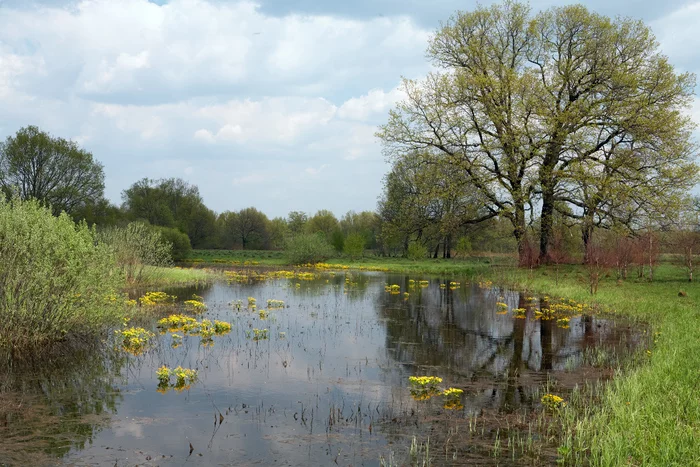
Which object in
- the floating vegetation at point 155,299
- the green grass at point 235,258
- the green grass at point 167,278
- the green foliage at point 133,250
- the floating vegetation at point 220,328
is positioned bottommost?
the floating vegetation at point 220,328

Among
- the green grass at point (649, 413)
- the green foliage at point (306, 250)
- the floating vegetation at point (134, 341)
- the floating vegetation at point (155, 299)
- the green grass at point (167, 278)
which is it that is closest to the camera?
the green grass at point (649, 413)

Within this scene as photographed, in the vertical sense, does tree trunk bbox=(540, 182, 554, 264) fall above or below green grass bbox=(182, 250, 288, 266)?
above

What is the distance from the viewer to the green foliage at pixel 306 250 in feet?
171

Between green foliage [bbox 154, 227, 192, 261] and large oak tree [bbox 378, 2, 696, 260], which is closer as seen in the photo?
large oak tree [bbox 378, 2, 696, 260]

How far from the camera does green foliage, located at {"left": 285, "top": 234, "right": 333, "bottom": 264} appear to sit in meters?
52.0

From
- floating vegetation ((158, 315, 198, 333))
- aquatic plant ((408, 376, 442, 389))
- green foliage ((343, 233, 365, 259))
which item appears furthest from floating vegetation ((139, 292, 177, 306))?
green foliage ((343, 233, 365, 259))

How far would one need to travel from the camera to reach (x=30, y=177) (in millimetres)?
47031

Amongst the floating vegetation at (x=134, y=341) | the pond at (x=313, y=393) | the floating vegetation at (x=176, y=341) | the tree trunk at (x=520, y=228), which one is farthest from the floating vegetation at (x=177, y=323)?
the tree trunk at (x=520, y=228)

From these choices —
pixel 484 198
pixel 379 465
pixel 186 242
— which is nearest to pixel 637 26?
pixel 484 198

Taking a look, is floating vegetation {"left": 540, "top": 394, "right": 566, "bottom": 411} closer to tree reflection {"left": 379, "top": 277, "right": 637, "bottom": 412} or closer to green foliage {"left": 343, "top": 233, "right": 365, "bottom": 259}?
tree reflection {"left": 379, "top": 277, "right": 637, "bottom": 412}

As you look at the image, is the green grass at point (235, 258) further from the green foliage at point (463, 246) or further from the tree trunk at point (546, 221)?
the tree trunk at point (546, 221)

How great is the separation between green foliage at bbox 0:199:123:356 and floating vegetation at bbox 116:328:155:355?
72 cm

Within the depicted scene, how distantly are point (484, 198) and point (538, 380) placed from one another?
2437 centimetres

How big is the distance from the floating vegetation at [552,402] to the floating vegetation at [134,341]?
841cm
